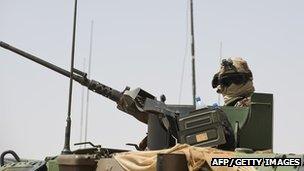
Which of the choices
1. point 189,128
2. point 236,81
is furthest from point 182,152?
point 236,81

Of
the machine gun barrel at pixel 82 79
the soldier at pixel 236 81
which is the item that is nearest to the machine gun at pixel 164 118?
the machine gun barrel at pixel 82 79

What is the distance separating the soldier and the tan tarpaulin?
210 cm

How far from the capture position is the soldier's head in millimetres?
9688

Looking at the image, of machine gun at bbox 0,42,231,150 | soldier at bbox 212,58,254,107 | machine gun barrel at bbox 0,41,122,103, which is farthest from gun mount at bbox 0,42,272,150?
soldier at bbox 212,58,254,107

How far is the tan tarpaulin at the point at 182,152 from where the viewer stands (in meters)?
7.32

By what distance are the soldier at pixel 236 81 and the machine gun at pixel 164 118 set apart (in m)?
0.58

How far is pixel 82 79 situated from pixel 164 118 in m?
2.52

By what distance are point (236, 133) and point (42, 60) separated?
460 cm

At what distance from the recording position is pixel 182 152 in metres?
7.50

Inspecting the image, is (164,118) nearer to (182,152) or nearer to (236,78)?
Answer: (236,78)

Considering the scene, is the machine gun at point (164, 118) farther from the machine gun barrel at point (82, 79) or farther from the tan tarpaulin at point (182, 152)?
the tan tarpaulin at point (182, 152)

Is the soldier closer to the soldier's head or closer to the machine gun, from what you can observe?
the soldier's head

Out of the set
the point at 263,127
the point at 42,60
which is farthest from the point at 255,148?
the point at 42,60

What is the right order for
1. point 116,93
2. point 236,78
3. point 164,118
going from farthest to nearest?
point 116,93
point 236,78
point 164,118
